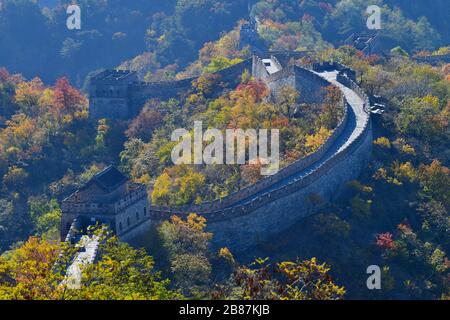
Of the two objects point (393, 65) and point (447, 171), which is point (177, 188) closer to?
point (447, 171)

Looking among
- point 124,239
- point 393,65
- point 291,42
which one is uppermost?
point 291,42

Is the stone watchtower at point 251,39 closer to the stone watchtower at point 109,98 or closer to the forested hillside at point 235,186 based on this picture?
the forested hillside at point 235,186

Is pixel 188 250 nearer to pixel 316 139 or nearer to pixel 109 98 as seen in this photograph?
pixel 316 139

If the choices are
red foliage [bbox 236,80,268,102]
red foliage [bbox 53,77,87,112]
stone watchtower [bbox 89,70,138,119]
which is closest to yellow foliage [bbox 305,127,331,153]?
red foliage [bbox 236,80,268,102]

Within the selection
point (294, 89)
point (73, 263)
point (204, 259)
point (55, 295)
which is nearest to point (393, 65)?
point (294, 89)

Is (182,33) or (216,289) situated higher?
(182,33)

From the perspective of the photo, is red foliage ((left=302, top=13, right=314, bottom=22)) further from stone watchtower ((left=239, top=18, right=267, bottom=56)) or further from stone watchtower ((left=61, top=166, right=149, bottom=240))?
stone watchtower ((left=61, top=166, right=149, bottom=240))
